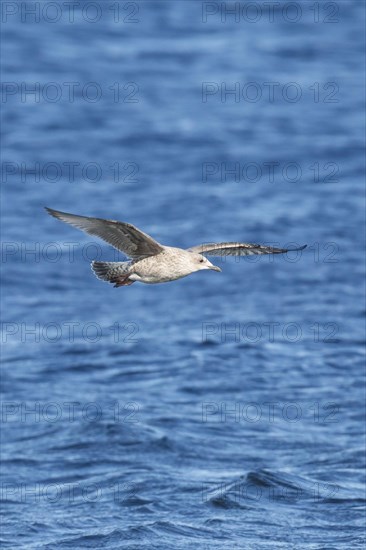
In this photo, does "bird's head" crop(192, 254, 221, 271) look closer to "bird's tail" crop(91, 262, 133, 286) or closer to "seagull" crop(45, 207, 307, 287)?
"seagull" crop(45, 207, 307, 287)

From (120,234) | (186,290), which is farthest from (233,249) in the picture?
(186,290)

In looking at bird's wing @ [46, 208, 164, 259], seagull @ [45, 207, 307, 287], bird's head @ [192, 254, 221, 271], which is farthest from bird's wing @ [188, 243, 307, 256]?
bird's wing @ [46, 208, 164, 259]

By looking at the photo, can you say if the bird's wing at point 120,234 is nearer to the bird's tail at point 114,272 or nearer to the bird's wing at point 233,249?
the bird's tail at point 114,272

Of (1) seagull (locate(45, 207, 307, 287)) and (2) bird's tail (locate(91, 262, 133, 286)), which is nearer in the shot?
(1) seagull (locate(45, 207, 307, 287))

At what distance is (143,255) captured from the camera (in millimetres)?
13914

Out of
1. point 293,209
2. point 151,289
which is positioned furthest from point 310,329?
point 293,209

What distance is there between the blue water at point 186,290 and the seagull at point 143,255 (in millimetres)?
5280

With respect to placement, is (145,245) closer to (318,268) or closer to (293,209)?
(318,268)

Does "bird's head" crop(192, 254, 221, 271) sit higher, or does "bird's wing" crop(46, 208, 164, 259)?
"bird's wing" crop(46, 208, 164, 259)

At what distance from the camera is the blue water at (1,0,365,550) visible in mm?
19922

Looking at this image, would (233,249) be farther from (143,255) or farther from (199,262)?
(143,255)

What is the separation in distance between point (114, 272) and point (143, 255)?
51 cm

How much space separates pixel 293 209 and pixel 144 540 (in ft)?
48.0

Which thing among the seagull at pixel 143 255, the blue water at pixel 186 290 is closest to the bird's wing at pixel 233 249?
the seagull at pixel 143 255
